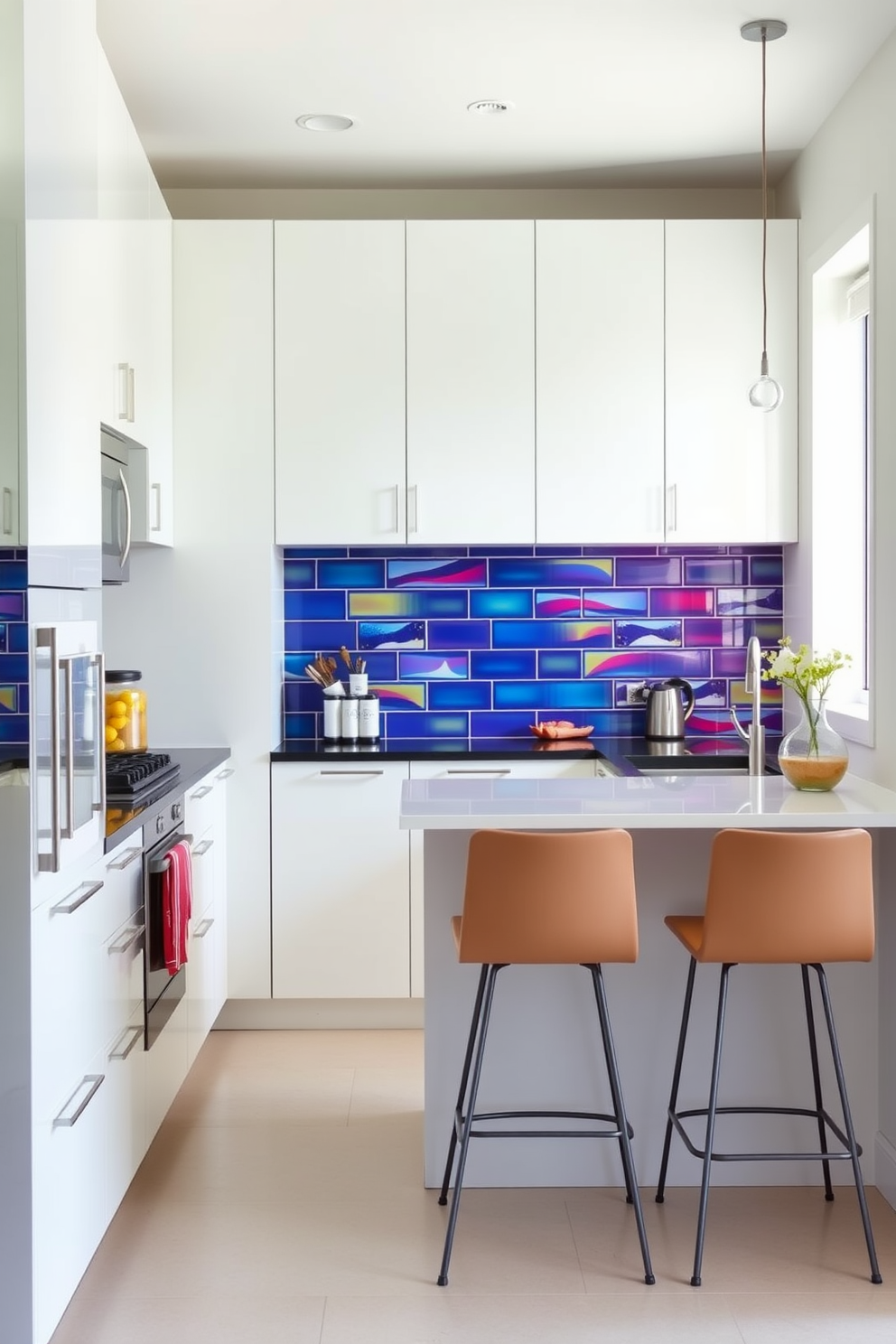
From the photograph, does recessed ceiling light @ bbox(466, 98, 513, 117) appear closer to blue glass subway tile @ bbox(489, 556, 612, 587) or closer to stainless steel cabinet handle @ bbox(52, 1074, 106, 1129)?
blue glass subway tile @ bbox(489, 556, 612, 587)

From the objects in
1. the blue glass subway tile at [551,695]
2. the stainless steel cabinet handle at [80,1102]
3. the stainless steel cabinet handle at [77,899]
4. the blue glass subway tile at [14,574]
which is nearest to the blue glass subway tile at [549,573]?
the blue glass subway tile at [551,695]

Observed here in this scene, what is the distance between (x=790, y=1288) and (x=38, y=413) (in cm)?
228

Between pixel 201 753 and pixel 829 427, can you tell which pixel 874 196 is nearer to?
pixel 829 427

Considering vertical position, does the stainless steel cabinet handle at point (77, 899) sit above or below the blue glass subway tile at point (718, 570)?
below

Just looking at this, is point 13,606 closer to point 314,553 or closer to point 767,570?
point 314,553

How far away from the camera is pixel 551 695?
475 cm

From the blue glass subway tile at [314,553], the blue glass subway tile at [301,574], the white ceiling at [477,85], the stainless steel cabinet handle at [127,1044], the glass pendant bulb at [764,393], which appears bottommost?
the stainless steel cabinet handle at [127,1044]

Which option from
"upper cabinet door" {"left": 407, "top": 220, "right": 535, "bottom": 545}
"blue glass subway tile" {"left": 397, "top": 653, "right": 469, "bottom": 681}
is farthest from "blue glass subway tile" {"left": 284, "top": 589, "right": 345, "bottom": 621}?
"upper cabinet door" {"left": 407, "top": 220, "right": 535, "bottom": 545}

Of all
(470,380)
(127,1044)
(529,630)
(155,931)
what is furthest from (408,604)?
(127,1044)

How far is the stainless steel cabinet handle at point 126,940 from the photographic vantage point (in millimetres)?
2699

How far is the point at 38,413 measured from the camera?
223 centimetres

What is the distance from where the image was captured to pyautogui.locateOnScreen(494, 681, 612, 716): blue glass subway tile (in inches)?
187

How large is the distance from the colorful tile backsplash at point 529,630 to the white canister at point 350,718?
21 cm

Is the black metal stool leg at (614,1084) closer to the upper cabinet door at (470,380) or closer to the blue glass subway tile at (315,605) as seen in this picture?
the upper cabinet door at (470,380)
